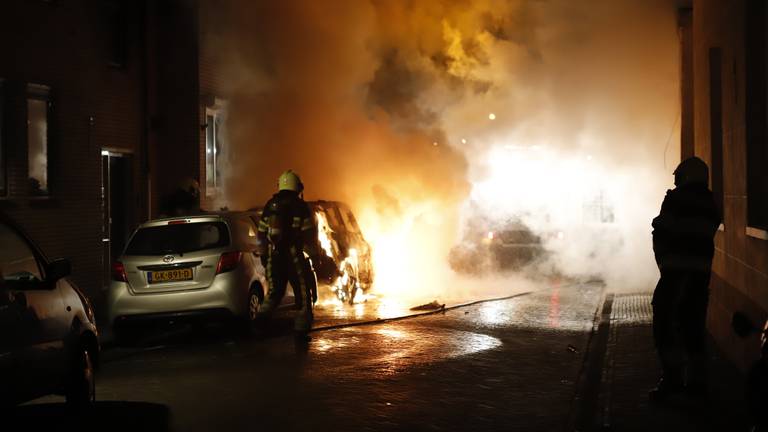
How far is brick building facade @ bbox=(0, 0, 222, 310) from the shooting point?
48.5 feet

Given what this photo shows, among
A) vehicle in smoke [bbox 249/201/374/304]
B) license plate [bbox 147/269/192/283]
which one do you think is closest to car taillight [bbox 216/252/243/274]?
license plate [bbox 147/269/192/283]

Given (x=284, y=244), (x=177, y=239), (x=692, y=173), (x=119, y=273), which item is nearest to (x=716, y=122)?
(x=692, y=173)

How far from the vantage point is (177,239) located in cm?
1262

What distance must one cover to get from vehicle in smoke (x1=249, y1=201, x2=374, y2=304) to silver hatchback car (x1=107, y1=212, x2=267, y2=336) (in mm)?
2432

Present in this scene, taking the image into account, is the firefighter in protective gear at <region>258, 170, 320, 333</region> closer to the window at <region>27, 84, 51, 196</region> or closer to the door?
the window at <region>27, 84, 51, 196</region>

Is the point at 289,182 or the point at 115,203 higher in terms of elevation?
the point at 289,182

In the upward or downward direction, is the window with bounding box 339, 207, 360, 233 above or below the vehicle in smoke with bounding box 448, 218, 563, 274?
above

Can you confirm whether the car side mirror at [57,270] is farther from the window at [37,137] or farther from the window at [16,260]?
the window at [37,137]

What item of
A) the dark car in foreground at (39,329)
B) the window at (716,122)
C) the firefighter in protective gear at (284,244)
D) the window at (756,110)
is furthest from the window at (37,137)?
the window at (756,110)

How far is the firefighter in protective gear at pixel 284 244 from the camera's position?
1188cm

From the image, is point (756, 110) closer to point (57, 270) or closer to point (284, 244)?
point (284, 244)

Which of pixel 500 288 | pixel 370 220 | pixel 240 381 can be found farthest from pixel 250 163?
pixel 240 381

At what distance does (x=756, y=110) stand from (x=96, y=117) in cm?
1073

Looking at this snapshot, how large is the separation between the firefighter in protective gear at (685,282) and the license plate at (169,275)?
5.80m
